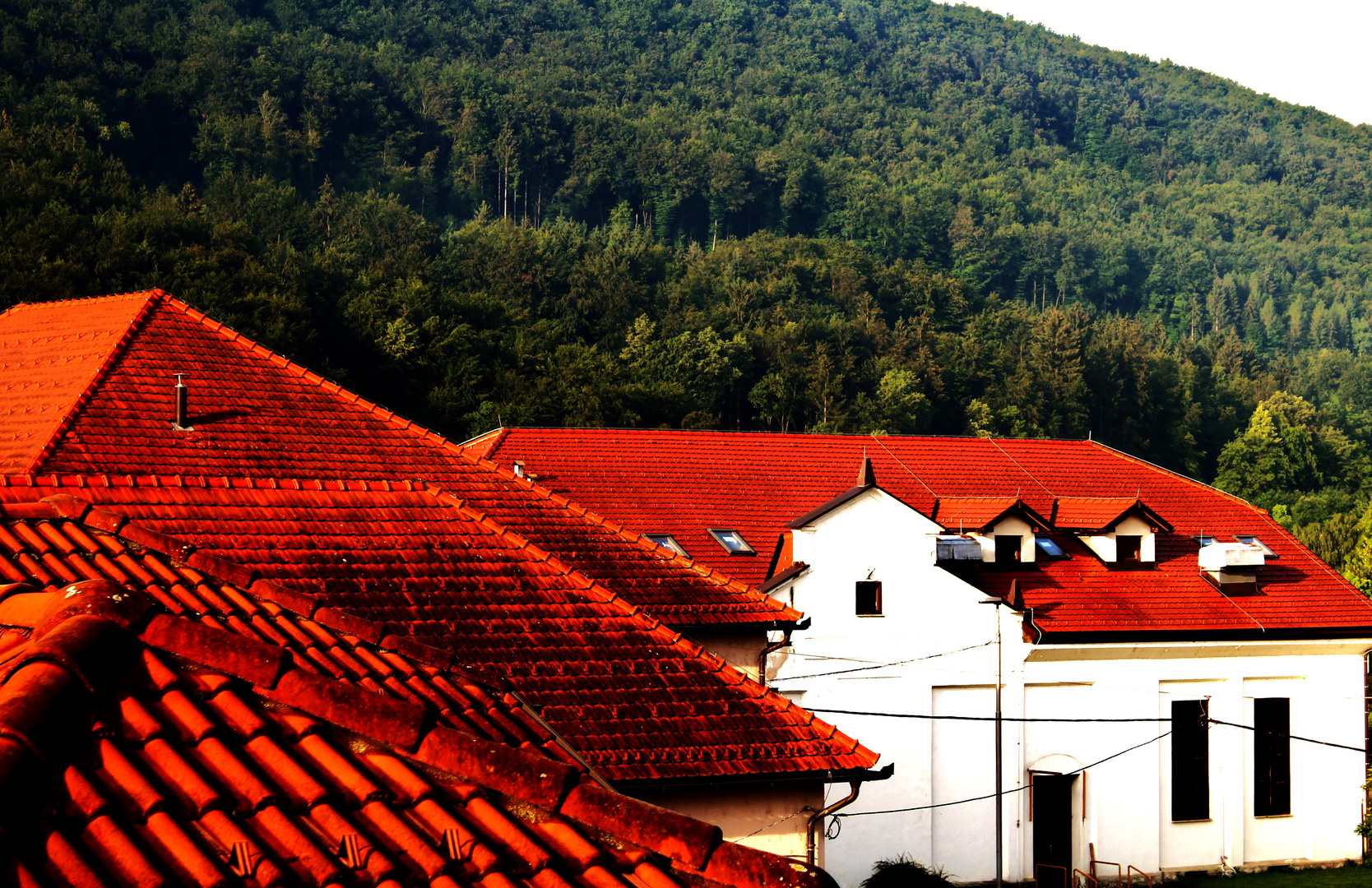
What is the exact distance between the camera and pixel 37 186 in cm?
8288

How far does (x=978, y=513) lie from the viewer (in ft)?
114

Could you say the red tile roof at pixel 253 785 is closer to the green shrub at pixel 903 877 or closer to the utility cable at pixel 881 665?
the green shrub at pixel 903 877

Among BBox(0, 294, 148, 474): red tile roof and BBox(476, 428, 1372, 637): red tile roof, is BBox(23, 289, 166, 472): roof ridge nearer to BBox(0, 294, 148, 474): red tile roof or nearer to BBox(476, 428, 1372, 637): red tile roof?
BBox(0, 294, 148, 474): red tile roof

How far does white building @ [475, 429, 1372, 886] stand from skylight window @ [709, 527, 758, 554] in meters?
0.36

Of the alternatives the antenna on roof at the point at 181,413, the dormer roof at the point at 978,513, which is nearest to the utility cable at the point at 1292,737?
the dormer roof at the point at 978,513

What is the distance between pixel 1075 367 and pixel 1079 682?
8392 cm

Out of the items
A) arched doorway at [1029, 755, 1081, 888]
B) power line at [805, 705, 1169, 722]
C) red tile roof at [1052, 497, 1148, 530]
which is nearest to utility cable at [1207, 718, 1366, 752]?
power line at [805, 705, 1169, 722]

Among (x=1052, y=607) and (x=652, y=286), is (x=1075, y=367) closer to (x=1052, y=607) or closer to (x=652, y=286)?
(x=652, y=286)

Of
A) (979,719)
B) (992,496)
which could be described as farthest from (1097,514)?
(979,719)

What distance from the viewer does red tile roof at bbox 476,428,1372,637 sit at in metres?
34.1

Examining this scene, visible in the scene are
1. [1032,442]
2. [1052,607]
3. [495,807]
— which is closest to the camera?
[495,807]

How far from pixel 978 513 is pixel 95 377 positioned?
75.0ft

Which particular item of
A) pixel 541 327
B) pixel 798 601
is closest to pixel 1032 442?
pixel 798 601

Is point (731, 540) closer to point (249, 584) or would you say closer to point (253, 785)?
point (249, 584)
